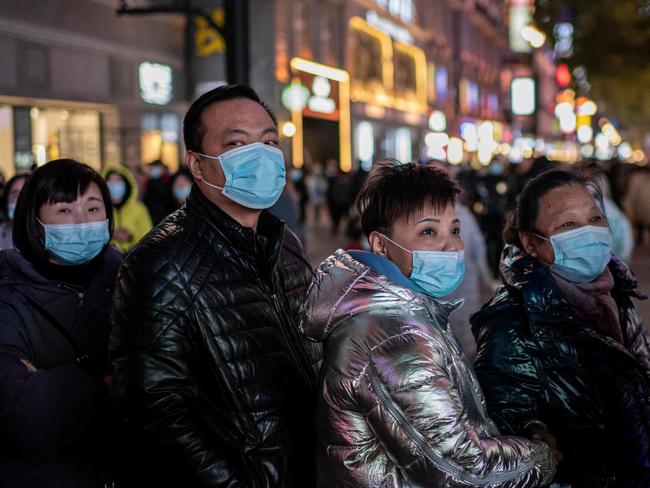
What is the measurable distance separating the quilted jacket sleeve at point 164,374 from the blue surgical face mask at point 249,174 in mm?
394

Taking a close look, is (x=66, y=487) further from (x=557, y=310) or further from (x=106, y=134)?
(x=106, y=134)

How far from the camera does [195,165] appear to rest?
3.02 m

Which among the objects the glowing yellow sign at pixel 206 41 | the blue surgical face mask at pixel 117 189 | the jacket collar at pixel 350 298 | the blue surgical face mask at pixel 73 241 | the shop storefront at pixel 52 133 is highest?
the glowing yellow sign at pixel 206 41

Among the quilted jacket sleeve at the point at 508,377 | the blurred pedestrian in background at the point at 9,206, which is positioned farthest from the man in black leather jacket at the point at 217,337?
the blurred pedestrian in background at the point at 9,206

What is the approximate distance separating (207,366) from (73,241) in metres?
1.01

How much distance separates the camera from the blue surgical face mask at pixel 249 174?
2928mm

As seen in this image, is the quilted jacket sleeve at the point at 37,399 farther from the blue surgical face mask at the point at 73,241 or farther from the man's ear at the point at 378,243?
the man's ear at the point at 378,243

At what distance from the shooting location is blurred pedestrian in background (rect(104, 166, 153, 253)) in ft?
28.2

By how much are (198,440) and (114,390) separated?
313 mm

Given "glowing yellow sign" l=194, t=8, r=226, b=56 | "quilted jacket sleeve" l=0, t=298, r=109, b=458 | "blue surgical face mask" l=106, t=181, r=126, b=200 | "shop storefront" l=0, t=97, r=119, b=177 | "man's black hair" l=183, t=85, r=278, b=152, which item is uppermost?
"glowing yellow sign" l=194, t=8, r=226, b=56

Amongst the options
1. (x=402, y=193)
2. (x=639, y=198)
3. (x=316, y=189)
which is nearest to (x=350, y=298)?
(x=402, y=193)

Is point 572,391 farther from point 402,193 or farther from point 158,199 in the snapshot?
point 158,199

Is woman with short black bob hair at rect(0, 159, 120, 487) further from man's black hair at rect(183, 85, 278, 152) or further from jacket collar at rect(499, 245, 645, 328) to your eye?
jacket collar at rect(499, 245, 645, 328)

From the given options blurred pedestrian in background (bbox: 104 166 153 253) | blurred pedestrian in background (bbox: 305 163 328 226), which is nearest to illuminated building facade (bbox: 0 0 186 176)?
blurred pedestrian in background (bbox: 305 163 328 226)
